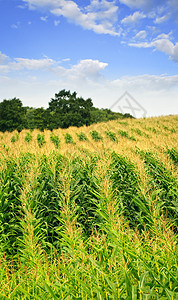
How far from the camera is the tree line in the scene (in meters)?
40.8

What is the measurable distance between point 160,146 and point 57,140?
1105 centimetres

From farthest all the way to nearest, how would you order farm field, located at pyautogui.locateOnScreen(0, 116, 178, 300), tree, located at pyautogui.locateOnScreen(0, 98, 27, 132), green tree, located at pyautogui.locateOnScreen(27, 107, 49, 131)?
1. green tree, located at pyautogui.locateOnScreen(27, 107, 49, 131)
2. tree, located at pyautogui.locateOnScreen(0, 98, 27, 132)
3. farm field, located at pyautogui.locateOnScreen(0, 116, 178, 300)

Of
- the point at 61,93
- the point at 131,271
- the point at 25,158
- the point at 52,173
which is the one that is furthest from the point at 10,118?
the point at 131,271

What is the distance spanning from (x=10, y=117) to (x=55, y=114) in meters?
10.2

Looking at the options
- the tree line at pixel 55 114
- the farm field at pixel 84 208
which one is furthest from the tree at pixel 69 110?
the farm field at pixel 84 208

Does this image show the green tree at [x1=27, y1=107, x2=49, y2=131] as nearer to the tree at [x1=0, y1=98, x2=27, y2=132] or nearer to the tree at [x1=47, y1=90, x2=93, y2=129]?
the tree at [x1=47, y1=90, x2=93, y2=129]

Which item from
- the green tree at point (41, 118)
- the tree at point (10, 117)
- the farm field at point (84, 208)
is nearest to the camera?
the farm field at point (84, 208)

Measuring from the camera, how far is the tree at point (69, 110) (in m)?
42.3

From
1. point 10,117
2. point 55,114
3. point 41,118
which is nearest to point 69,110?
point 55,114

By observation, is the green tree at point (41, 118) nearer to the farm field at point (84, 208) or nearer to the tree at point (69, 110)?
the tree at point (69, 110)

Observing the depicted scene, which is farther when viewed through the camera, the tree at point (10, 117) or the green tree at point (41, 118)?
the green tree at point (41, 118)

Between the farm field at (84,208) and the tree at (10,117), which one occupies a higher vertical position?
the tree at (10,117)

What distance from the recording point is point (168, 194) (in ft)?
16.6

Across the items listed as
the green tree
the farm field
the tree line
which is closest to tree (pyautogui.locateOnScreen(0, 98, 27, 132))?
the tree line
